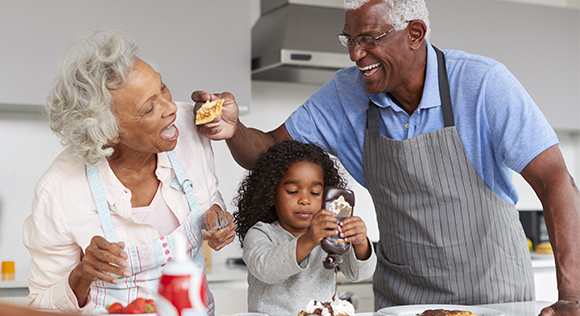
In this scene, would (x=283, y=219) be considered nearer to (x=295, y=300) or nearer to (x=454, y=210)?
(x=295, y=300)

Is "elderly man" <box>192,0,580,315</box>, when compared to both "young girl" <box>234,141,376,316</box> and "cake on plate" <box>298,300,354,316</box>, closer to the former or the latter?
"young girl" <box>234,141,376,316</box>

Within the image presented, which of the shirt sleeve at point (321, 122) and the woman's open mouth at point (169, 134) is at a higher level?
the shirt sleeve at point (321, 122)

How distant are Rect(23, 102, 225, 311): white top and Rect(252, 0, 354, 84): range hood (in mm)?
1540

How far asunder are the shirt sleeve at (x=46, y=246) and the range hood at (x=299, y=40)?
1678mm

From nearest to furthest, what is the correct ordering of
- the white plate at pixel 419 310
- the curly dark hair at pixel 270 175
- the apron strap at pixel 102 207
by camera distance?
the white plate at pixel 419 310, the apron strap at pixel 102 207, the curly dark hair at pixel 270 175

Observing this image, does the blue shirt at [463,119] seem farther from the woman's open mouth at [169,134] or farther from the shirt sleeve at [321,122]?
the woman's open mouth at [169,134]

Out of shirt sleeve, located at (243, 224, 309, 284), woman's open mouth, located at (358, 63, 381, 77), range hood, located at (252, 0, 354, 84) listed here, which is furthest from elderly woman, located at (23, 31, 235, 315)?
range hood, located at (252, 0, 354, 84)

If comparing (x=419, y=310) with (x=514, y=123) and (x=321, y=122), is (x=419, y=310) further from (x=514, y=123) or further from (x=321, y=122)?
(x=321, y=122)

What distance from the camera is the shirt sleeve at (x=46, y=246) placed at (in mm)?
1392

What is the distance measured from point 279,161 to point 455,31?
2.03 metres

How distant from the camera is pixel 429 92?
5.51 ft

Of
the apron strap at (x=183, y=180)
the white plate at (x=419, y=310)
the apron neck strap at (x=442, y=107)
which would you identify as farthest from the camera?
the apron neck strap at (x=442, y=107)

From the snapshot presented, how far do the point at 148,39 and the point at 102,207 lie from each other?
1465 mm

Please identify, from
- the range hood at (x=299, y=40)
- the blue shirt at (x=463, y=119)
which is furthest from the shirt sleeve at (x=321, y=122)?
the range hood at (x=299, y=40)
